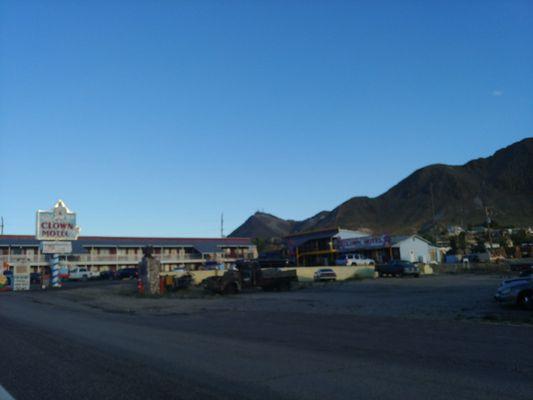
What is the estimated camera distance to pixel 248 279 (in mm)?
36062

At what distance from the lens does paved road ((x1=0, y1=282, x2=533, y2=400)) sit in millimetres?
7398

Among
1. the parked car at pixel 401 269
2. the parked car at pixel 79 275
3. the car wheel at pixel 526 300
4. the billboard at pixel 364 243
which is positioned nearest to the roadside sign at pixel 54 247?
the parked car at pixel 79 275

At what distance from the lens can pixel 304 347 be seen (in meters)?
11.4

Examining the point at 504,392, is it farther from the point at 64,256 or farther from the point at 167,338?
the point at 64,256

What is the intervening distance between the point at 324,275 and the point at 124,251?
4441 cm

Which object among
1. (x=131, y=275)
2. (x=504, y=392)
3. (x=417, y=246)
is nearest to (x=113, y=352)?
(x=504, y=392)

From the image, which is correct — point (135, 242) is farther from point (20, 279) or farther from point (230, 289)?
point (230, 289)

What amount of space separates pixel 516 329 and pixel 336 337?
15.7 feet

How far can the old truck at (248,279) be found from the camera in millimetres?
34062

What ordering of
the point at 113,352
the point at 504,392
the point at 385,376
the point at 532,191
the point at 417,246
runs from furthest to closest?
the point at 532,191
the point at 417,246
the point at 113,352
the point at 385,376
the point at 504,392

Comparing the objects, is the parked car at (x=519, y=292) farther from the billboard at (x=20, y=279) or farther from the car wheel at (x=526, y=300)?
the billboard at (x=20, y=279)

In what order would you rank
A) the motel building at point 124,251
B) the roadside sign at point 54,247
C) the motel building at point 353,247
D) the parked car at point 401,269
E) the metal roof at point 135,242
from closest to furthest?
the roadside sign at point 54,247 → the parked car at point 401,269 → the motel building at point 353,247 → the motel building at point 124,251 → the metal roof at point 135,242

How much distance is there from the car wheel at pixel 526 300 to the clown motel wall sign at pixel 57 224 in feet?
136

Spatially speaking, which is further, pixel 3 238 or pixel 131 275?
pixel 3 238
